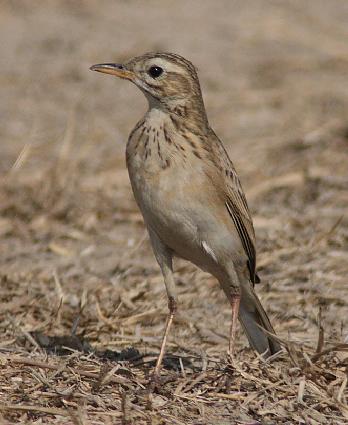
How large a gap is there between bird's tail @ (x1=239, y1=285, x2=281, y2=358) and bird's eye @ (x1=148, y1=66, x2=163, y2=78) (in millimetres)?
1479

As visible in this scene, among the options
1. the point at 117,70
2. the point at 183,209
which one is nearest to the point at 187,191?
the point at 183,209

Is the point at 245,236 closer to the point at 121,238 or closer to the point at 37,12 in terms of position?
the point at 121,238

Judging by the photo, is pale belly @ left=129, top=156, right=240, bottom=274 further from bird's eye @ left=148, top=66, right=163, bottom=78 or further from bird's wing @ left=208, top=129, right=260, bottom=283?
bird's eye @ left=148, top=66, right=163, bottom=78

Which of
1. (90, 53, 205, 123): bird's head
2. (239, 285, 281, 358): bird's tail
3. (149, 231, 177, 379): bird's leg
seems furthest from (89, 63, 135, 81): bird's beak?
(239, 285, 281, 358): bird's tail

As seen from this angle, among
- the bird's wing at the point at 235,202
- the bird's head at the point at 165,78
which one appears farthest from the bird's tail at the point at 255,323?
the bird's head at the point at 165,78

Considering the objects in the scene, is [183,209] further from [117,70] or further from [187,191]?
[117,70]

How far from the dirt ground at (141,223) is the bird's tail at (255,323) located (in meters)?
0.18

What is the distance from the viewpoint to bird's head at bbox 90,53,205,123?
6832 mm

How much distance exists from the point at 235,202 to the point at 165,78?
890 millimetres

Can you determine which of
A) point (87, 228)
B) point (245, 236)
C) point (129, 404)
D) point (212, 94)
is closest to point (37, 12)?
point (212, 94)

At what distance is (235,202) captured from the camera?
22.1ft

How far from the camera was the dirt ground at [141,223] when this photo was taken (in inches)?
240

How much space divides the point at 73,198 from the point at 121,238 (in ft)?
2.94

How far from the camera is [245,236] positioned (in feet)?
22.6
